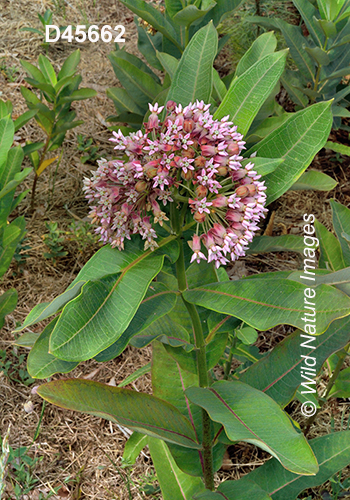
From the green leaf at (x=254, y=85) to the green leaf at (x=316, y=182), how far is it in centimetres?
77

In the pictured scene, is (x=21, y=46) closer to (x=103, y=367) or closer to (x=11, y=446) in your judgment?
(x=103, y=367)

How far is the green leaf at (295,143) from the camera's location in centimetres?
102

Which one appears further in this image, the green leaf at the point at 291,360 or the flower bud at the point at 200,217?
the green leaf at the point at 291,360

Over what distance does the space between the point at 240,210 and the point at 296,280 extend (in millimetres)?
175

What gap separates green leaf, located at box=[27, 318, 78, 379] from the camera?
0.96 meters

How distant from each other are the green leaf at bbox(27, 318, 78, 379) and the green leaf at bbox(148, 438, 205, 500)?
65 cm

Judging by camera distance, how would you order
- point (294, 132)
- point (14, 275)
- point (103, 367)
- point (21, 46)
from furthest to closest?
point (21, 46), point (14, 275), point (103, 367), point (294, 132)

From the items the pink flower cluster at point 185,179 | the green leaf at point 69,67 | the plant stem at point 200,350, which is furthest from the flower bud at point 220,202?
the green leaf at point 69,67

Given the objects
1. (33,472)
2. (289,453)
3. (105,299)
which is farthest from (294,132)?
(33,472)

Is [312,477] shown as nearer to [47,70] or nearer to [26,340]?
[26,340]

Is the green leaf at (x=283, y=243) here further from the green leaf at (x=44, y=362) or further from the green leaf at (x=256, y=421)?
the green leaf at (x=44, y=362)

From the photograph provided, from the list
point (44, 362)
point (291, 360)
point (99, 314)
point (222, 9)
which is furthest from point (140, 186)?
point (222, 9)

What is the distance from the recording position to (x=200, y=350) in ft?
3.98

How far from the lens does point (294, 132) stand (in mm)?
1040
